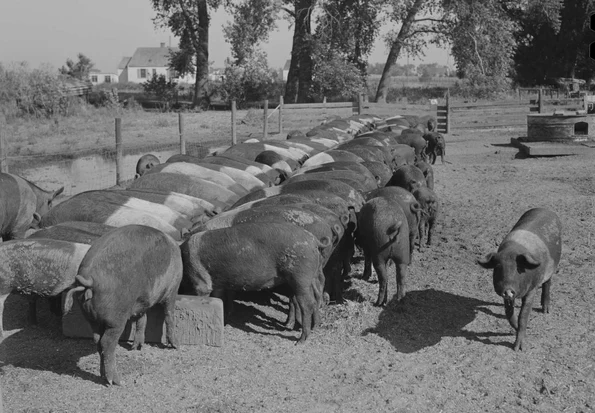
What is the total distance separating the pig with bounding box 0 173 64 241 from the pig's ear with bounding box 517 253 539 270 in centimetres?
511

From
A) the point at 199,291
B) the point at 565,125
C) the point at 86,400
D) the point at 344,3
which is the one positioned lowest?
the point at 86,400

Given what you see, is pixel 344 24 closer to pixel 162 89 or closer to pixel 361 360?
pixel 162 89

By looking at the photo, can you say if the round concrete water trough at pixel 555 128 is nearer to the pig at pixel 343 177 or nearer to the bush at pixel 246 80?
the pig at pixel 343 177

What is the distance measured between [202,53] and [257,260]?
3254 centimetres

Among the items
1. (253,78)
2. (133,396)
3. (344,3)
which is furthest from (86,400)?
(253,78)

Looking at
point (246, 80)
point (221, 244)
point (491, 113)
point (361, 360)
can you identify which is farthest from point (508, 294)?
point (246, 80)

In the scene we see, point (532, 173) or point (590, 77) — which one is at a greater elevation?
point (590, 77)

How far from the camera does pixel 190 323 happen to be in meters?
5.88

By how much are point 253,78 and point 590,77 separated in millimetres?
20607

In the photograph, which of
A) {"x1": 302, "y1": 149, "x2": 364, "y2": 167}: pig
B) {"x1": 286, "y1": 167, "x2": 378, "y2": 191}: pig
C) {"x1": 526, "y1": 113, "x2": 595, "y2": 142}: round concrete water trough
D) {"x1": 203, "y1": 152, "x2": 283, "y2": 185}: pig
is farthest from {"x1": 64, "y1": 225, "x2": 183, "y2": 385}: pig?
{"x1": 526, "y1": 113, "x2": 595, "y2": 142}: round concrete water trough

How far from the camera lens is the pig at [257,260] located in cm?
592

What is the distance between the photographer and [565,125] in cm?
1753

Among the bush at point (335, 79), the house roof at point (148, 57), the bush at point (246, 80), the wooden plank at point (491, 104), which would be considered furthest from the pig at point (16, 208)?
the house roof at point (148, 57)

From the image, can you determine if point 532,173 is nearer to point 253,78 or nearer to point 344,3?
point 344,3
